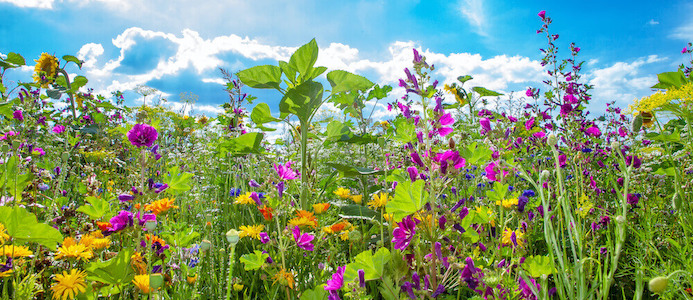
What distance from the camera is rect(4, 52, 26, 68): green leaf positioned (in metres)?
3.21

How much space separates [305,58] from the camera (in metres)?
2.28

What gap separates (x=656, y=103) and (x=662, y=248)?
2.96 feet

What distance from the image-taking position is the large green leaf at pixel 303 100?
221 centimetres

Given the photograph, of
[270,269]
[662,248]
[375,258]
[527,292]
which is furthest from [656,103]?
[270,269]

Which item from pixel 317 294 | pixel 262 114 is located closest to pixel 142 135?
pixel 317 294

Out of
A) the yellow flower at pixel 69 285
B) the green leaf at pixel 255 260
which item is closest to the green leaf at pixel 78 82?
the yellow flower at pixel 69 285

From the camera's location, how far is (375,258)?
3.87 feet

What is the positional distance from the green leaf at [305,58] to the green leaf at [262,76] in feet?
0.35

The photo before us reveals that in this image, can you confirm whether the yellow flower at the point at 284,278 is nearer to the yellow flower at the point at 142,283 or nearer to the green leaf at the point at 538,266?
the yellow flower at the point at 142,283

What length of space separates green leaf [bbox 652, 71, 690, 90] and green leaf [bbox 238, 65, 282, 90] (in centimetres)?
211

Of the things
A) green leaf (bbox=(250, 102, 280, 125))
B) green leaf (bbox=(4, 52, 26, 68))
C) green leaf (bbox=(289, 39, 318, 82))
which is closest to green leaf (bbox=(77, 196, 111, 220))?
green leaf (bbox=(250, 102, 280, 125))

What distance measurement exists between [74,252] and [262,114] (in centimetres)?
127

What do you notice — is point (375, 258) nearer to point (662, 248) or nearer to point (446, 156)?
point (446, 156)

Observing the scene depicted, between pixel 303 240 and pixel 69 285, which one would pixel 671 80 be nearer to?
pixel 303 240
